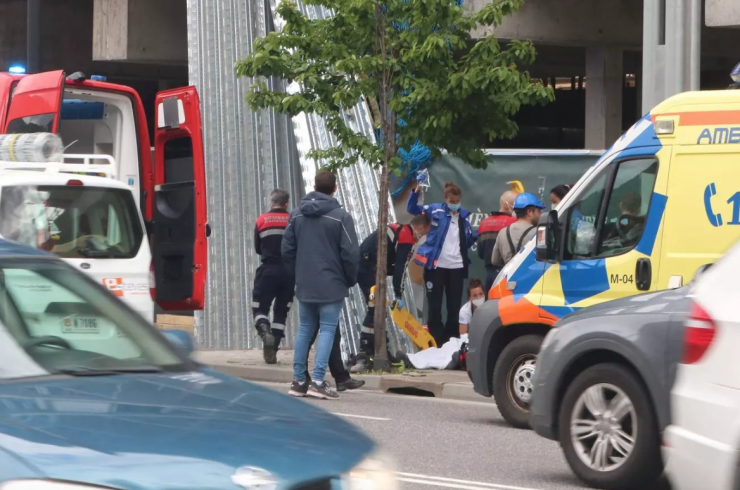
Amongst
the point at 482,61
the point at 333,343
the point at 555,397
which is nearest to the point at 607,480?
the point at 555,397

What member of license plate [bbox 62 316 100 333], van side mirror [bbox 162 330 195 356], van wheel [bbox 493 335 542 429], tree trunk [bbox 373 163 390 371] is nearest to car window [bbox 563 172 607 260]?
van wheel [bbox 493 335 542 429]

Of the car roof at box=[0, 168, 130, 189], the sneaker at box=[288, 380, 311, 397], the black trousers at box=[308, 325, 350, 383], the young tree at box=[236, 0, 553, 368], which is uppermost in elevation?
the young tree at box=[236, 0, 553, 368]

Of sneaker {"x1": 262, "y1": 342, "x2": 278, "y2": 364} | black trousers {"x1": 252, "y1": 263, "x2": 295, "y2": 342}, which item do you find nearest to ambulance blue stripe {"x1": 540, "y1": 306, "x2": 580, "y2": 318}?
black trousers {"x1": 252, "y1": 263, "x2": 295, "y2": 342}

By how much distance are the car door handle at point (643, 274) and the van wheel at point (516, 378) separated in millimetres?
1189

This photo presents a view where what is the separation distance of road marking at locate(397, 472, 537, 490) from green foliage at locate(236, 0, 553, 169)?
20.5ft

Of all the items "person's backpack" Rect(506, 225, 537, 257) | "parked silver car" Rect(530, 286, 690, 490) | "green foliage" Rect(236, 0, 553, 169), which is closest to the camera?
"parked silver car" Rect(530, 286, 690, 490)

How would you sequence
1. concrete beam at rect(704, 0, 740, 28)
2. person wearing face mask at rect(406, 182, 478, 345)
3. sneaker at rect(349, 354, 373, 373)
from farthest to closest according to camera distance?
1. person wearing face mask at rect(406, 182, 478, 345)
2. concrete beam at rect(704, 0, 740, 28)
3. sneaker at rect(349, 354, 373, 373)

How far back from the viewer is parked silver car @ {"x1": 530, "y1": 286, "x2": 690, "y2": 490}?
271 inches

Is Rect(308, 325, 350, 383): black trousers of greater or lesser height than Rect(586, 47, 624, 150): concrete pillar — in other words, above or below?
below

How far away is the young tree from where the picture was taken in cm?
1339

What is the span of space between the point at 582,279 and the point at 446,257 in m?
5.46

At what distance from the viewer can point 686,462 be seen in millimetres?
5406

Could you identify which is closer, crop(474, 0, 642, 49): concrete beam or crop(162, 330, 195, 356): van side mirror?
crop(162, 330, 195, 356): van side mirror

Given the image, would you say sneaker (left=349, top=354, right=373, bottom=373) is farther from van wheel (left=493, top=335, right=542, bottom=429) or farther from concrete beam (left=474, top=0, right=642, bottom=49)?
concrete beam (left=474, top=0, right=642, bottom=49)
